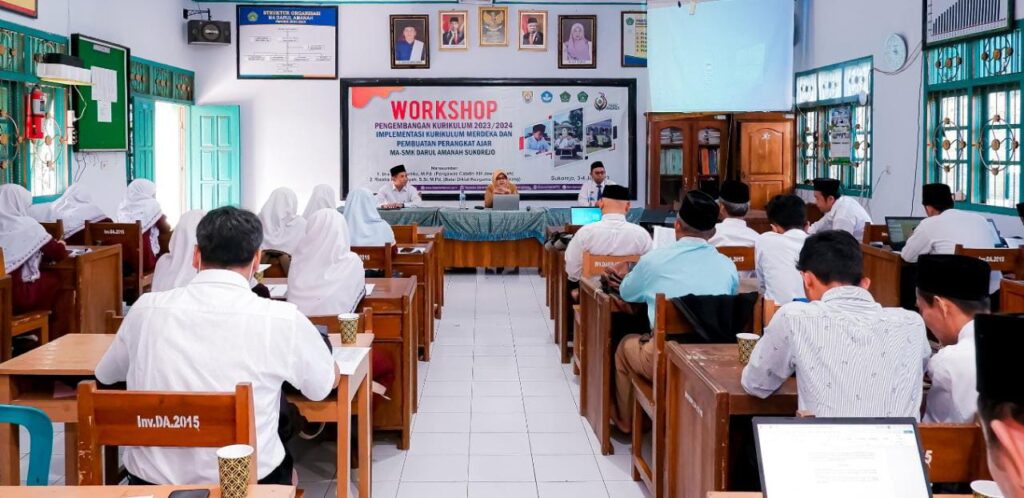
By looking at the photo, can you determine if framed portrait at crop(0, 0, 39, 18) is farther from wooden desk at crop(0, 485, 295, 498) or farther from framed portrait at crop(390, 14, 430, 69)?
wooden desk at crop(0, 485, 295, 498)

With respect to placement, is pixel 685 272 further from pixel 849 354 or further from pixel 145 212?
pixel 145 212

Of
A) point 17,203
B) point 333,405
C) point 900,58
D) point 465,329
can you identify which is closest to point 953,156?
point 900,58

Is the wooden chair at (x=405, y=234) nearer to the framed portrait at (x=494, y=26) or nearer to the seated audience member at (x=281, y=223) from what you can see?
the seated audience member at (x=281, y=223)

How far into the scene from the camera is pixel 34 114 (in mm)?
7965

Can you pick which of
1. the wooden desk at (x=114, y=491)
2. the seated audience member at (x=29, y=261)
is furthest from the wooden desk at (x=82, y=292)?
the wooden desk at (x=114, y=491)

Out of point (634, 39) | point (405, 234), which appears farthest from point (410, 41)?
point (405, 234)

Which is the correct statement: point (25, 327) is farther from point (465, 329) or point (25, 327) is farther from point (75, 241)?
point (465, 329)

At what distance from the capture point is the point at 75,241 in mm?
7270

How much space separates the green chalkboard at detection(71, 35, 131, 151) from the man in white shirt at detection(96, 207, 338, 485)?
7.08 meters

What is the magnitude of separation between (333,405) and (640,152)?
33.4 feet

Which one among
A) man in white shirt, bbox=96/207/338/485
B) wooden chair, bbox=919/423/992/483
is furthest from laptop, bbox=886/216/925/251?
man in white shirt, bbox=96/207/338/485

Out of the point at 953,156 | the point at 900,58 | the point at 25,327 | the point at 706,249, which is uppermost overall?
the point at 900,58

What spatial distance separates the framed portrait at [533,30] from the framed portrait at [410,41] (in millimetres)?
1232

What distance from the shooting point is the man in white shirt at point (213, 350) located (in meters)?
2.36
